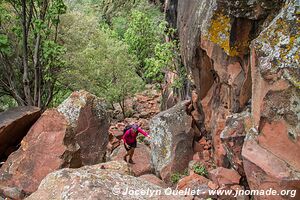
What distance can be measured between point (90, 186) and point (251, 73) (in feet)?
20.5

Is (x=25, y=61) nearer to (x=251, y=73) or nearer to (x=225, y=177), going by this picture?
(x=251, y=73)

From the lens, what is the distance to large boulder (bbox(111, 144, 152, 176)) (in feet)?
53.4

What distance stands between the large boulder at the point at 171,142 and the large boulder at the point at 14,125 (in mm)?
6071

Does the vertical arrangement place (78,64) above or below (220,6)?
below

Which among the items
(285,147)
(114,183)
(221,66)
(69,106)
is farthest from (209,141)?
(114,183)

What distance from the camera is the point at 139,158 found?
17.5 meters

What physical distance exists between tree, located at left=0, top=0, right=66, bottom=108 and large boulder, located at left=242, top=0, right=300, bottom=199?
6.84 m

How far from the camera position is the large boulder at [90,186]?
4.79 metres

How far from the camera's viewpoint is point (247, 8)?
10578mm

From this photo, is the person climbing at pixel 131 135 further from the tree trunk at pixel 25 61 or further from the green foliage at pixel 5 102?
the green foliage at pixel 5 102

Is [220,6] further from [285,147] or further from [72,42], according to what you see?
[72,42]

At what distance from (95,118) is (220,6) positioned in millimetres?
6310

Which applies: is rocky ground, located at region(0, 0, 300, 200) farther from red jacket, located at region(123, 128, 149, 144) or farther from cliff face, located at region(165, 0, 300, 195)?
red jacket, located at region(123, 128, 149, 144)

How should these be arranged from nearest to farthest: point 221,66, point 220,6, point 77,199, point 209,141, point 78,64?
1. point 77,199
2. point 220,6
3. point 221,66
4. point 209,141
5. point 78,64
